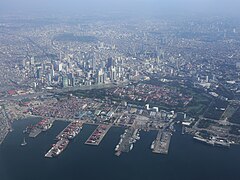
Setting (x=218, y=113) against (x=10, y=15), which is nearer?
(x=218, y=113)

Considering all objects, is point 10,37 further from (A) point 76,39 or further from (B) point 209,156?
(B) point 209,156

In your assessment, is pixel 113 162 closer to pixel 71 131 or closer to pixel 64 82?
Answer: pixel 71 131

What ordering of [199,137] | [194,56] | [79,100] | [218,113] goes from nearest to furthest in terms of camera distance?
1. [199,137]
2. [218,113]
3. [79,100]
4. [194,56]

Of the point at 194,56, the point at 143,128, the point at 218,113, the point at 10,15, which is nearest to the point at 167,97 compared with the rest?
the point at 218,113

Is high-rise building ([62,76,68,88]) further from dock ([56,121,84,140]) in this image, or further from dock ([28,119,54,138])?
dock ([56,121,84,140])

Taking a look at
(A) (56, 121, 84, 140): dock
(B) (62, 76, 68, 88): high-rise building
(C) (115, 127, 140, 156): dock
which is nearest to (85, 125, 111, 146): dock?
(A) (56, 121, 84, 140): dock

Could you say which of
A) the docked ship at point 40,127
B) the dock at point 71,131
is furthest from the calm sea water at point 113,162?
the docked ship at point 40,127

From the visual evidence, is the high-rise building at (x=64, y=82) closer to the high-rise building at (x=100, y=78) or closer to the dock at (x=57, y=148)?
the high-rise building at (x=100, y=78)
